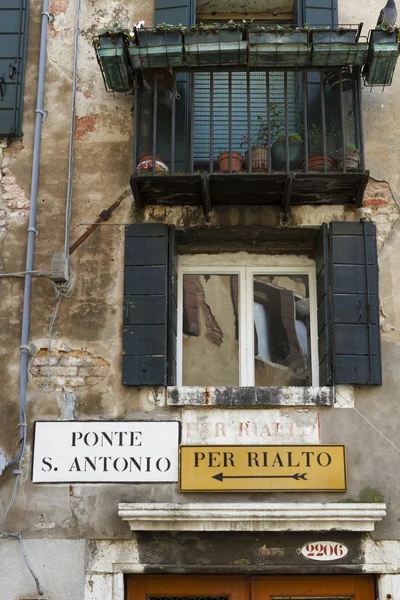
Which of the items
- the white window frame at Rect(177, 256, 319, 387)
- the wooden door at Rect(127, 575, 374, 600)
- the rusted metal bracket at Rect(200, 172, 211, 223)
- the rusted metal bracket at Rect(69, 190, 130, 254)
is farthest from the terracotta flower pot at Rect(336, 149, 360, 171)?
the wooden door at Rect(127, 575, 374, 600)

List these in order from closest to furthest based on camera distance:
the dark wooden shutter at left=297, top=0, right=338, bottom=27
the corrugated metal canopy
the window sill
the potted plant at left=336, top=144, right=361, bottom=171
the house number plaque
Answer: the house number plaque
the window sill
the potted plant at left=336, top=144, right=361, bottom=171
the dark wooden shutter at left=297, top=0, right=338, bottom=27
the corrugated metal canopy

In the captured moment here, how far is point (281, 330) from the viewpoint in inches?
326

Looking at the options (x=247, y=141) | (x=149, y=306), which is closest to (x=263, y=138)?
(x=247, y=141)

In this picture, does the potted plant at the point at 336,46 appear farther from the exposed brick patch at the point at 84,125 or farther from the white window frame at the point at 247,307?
the exposed brick patch at the point at 84,125

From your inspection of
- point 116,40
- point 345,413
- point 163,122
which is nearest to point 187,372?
point 345,413

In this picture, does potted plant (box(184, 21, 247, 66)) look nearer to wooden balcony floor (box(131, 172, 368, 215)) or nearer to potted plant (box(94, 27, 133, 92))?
potted plant (box(94, 27, 133, 92))

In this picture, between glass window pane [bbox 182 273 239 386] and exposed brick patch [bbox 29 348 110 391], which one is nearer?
exposed brick patch [bbox 29 348 110 391]

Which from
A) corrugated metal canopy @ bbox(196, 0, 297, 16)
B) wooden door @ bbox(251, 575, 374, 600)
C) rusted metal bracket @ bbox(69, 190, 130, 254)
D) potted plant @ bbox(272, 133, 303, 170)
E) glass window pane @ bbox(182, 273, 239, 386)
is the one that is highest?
corrugated metal canopy @ bbox(196, 0, 297, 16)

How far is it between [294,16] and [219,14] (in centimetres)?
77

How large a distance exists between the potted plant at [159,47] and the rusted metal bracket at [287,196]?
1.39 m

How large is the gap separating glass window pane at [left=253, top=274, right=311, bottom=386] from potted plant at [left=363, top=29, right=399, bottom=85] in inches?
74.0

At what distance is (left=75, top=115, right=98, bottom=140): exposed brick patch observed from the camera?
8.56 m

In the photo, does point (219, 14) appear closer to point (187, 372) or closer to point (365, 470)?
point (187, 372)

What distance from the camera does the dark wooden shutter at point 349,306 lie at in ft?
25.1
